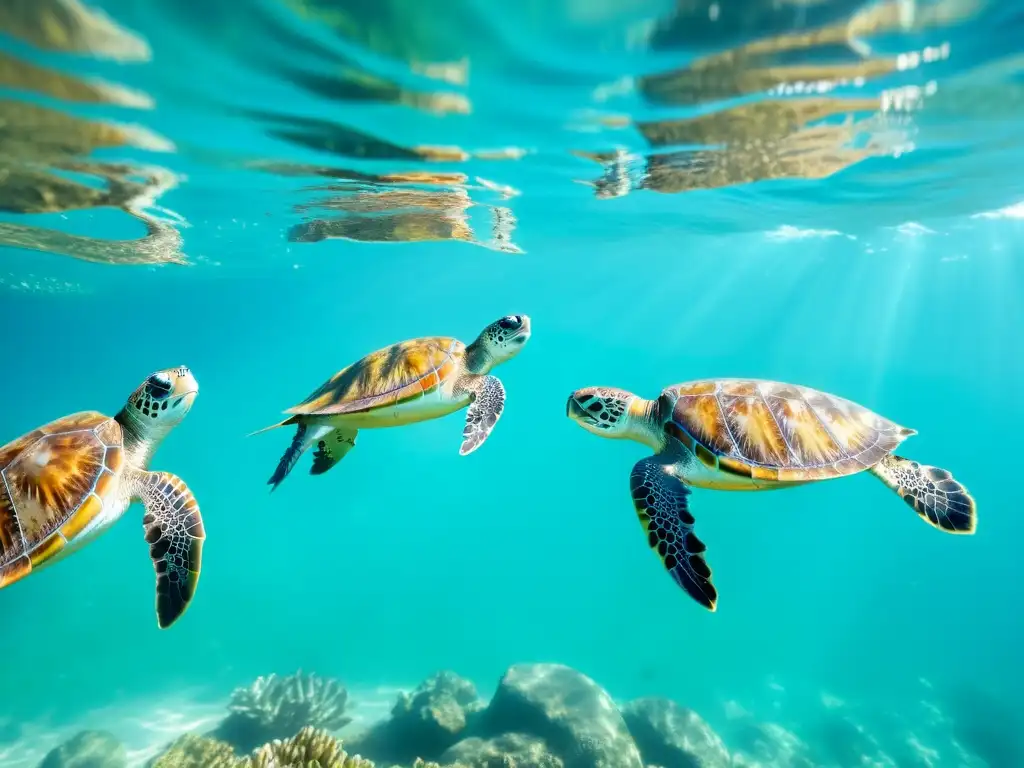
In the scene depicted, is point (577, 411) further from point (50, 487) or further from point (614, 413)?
point (50, 487)

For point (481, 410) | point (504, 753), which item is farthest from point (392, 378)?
point (504, 753)

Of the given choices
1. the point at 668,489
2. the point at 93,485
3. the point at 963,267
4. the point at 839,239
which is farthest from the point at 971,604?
the point at 93,485

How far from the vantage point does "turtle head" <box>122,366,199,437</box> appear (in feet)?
11.9

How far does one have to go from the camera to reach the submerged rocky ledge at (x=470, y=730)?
6.84 meters

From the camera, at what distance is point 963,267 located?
78.2 ft

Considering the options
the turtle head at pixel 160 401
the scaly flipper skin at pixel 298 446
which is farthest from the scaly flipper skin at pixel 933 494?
the turtle head at pixel 160 401

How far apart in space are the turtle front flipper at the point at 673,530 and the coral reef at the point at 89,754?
1189 cm

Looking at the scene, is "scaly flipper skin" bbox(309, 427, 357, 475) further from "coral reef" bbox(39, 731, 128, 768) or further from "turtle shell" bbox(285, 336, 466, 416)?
"coral reef" bbox(39, 731, 128, 768)

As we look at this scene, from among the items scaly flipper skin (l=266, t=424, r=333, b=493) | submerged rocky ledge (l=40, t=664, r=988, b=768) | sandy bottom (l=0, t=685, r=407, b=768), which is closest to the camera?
scaly flipper skin (l=266, t=424, r=333, b=493)

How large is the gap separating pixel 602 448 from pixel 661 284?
28.9m

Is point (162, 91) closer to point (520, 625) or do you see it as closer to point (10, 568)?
point (10, 568)

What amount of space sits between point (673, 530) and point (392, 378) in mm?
2871

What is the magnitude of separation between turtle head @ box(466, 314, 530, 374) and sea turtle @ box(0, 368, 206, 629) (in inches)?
98.3

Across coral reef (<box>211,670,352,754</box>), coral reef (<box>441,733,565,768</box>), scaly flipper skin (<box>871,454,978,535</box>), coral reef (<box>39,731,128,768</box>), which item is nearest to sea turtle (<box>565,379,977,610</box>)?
scaly flipper skin (<box>871,454,978,535</box>)
